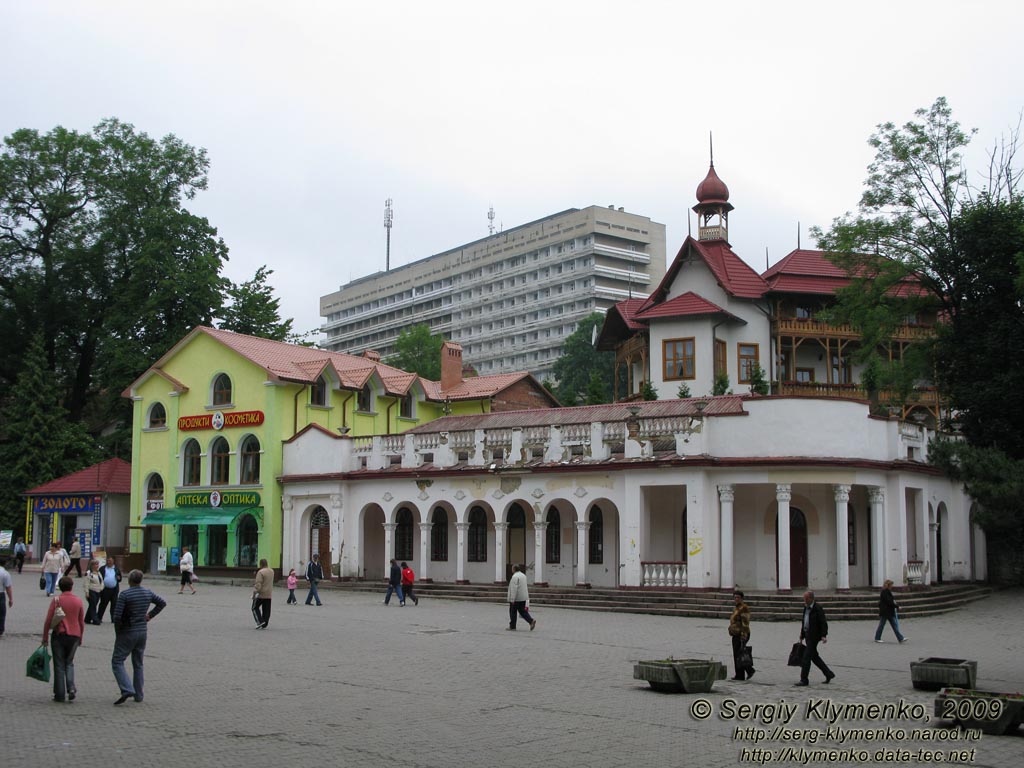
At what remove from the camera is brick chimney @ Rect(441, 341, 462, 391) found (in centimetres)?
4938

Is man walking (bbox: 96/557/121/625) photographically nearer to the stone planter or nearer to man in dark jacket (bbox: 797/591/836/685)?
the stone planter

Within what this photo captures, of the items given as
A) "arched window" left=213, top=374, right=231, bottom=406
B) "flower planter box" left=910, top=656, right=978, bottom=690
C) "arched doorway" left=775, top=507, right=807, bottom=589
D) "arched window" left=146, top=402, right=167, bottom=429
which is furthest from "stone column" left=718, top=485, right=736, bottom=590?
"arched window" left=146, top=402, right=167, bottom=429

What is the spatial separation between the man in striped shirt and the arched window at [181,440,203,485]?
3056 centimetres

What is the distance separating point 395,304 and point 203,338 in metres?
91.2

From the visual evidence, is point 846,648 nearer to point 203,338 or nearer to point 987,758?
point 987,758

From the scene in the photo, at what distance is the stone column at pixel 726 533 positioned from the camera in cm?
2997

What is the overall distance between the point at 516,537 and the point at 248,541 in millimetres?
11338

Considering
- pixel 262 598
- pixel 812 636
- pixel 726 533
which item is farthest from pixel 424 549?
pixel 812 636

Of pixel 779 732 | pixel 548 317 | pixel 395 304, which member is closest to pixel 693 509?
pixel 779 732

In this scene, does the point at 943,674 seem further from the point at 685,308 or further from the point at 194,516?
the point at 685,308

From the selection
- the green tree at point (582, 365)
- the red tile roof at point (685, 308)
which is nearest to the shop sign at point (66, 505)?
the red tile roof at point (685, 308)

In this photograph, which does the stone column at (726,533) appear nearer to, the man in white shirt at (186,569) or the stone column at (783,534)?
the stone column at (783,534)

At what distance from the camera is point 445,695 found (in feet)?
48.1

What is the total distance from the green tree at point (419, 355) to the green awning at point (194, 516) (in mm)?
31691
